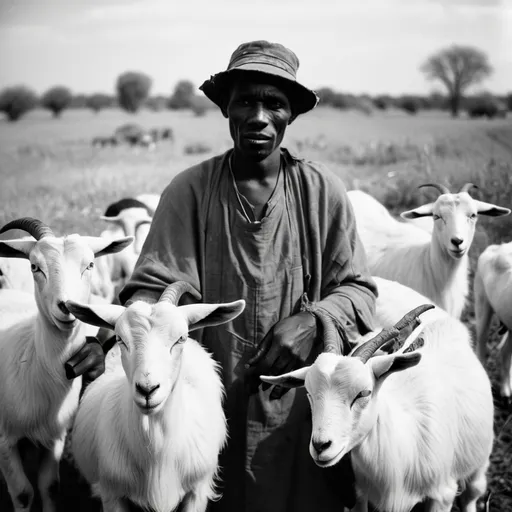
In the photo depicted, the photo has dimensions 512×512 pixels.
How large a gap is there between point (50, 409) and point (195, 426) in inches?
45.4

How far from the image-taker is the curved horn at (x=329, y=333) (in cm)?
298

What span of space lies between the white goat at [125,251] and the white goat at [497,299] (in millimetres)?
3400

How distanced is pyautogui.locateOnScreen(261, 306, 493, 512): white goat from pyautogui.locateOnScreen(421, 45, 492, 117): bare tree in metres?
6.12

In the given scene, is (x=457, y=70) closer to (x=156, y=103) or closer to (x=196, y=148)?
(x=196, y=148)

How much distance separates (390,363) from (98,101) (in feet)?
23.2

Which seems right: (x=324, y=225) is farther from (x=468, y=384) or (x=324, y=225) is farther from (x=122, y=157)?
(x=122, y=157)

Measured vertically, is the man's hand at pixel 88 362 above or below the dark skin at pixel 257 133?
below

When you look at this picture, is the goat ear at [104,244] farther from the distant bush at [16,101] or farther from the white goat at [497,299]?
the distant bush at [16,101]

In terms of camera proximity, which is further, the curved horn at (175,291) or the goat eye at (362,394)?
the curved horn at (175,291)

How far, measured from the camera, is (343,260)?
3.38 metres

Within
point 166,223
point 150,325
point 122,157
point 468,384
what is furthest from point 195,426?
point 122,157

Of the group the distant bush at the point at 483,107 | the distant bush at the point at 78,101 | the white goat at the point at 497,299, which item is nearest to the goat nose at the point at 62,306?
the white goat at the point at 497,299

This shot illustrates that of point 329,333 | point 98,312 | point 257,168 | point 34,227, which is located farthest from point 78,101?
point 329,333

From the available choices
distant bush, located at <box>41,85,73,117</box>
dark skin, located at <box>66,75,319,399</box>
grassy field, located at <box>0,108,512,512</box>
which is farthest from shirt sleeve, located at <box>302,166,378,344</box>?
distant bush, located at <box>41,85,73,117</box>
